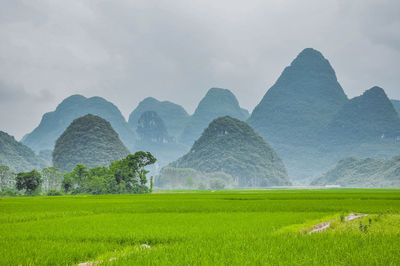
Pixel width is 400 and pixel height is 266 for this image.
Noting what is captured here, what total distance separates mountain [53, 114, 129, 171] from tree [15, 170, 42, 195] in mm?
52709

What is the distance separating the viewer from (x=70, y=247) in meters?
6.30

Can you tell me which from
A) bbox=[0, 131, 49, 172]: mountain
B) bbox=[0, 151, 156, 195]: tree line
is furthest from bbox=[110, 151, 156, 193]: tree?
bbox=[0, 131, 49, 172]: mountain

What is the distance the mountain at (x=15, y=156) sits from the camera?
340 ft

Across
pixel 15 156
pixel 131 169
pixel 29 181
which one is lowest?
pixel 29 181

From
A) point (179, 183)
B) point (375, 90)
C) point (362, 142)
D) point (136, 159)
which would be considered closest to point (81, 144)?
point (179, 183)

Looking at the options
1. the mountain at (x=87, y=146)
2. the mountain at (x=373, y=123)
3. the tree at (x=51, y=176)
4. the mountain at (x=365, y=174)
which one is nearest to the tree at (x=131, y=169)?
the tree at (x=51, y=176)

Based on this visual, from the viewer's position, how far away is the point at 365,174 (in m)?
104

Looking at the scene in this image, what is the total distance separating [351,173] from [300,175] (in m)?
73.0

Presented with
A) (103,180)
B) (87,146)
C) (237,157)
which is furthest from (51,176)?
(237,157)

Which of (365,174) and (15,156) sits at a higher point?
(15,156)

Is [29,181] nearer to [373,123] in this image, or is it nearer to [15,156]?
[15,156]

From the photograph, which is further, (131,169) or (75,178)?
(75,178)

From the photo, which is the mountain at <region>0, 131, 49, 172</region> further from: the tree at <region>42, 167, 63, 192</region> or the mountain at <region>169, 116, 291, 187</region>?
the mountain at <region>169, 116, 291, 187</region>

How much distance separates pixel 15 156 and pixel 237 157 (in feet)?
267
